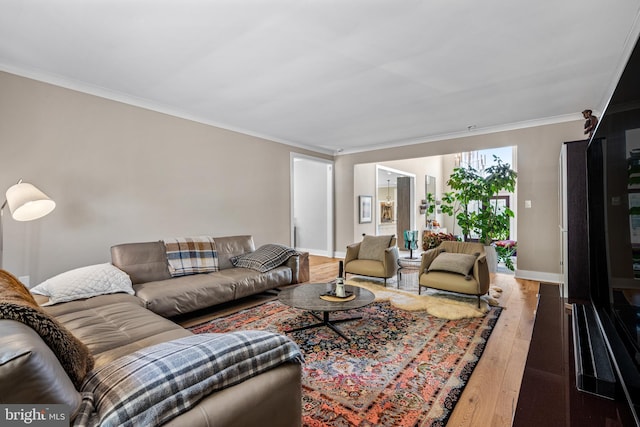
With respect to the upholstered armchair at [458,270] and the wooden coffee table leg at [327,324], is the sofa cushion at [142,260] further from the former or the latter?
the upholstered armchair at [458,270]

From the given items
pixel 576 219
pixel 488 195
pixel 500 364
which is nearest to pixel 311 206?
pixel 488 195

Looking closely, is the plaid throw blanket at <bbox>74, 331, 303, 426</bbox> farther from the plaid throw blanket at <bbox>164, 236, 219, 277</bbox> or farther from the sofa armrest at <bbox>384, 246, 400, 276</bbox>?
the sofa armrest at <bbox>384, 246, 400, 276</bbox>

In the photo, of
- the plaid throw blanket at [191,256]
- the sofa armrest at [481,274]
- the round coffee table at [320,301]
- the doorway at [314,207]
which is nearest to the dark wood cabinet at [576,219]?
the sofa armrest at [481,274]

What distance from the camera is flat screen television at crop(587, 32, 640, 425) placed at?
104 cm

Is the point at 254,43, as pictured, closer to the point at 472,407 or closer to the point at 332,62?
the point at 332,62

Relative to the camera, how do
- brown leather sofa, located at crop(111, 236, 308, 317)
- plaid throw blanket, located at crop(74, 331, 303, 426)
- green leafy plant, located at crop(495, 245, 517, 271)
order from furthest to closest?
1. green leafy plant, located at crop(495, 245, 517, 271)
2. brown leather sofa, located at crop(111, 236, 308, 317)
3. plaid throw blanket, located at crop(74, 331, 303, 426)

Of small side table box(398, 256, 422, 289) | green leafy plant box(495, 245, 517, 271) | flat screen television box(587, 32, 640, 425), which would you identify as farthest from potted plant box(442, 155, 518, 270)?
flat screen television box(587, 32, 640, 425)

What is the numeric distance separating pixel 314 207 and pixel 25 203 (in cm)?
572

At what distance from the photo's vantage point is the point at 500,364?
2.18m

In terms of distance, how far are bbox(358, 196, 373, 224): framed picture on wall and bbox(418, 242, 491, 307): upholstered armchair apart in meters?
3.09

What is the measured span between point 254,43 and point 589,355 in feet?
9.88

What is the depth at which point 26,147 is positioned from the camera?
297 cm

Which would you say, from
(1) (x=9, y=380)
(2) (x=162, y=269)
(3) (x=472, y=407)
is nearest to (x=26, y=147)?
(2) (x=162, y=269)

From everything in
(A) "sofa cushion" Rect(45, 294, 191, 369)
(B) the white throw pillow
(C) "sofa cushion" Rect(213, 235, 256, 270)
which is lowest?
(A) "sofa cushion" Rect(45, 294, 191, 369)
